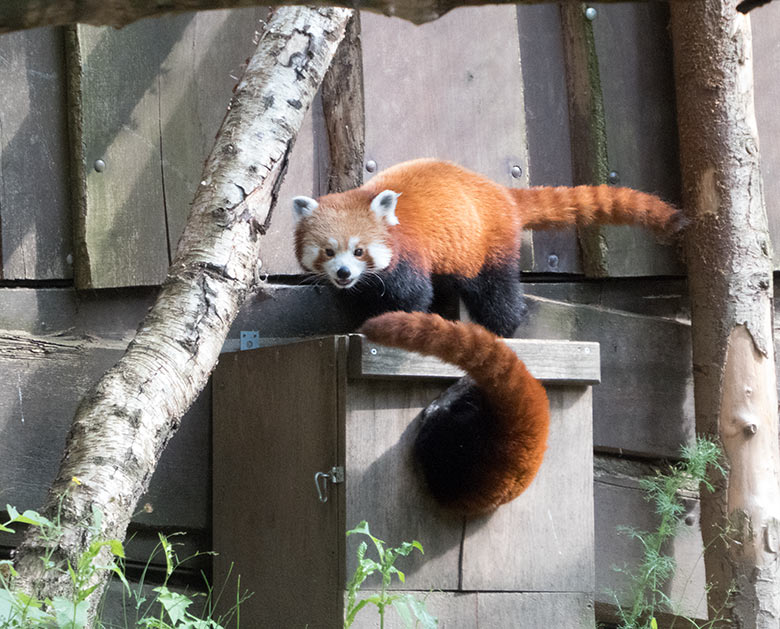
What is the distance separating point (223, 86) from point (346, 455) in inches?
59.0

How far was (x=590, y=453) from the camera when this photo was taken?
2.62m

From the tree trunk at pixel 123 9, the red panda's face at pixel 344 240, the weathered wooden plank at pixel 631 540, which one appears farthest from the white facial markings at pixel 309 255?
the tree trunk at pixel 123 9

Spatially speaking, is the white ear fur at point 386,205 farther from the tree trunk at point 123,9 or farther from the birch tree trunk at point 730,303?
the tree trunk at point 123,9

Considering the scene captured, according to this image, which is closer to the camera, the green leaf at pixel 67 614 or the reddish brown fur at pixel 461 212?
the green leaf at pixel 67 614

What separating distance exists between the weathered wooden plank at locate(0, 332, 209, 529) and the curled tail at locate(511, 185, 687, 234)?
4.58 feet

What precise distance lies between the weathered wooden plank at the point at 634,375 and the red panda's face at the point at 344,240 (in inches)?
34.3

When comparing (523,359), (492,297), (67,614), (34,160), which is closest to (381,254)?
(492,297)

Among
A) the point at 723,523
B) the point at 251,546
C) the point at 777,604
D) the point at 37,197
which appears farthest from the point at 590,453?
the point at 37,197

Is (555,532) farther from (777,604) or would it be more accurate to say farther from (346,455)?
(777,604)

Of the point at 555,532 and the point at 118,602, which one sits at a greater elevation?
the point at 555,532

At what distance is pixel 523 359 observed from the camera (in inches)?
97.7

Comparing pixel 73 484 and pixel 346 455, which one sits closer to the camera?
pixel 73 484

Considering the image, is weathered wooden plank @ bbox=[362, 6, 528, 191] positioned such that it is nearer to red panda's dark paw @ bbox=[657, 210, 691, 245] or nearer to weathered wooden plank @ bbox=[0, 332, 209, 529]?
red panda's dark paw @ bbox=[657, 210, 691, 245]

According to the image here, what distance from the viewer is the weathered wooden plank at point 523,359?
89.3 inches
